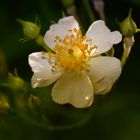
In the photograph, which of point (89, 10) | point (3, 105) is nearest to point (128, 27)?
point (89, 10)

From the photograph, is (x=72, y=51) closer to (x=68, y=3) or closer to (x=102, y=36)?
(x=102, y=36)

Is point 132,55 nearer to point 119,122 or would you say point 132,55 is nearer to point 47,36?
point 119,122

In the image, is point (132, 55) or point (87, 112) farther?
point (132, 55)

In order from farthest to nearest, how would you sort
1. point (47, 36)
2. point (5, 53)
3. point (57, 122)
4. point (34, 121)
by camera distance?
1. point (5, 53)
2. point (57, 122)
3. point (34, 121)
4. point (47, 36)

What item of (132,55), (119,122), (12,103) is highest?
(12,103)

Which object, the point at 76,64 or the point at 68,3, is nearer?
the point at 76,64

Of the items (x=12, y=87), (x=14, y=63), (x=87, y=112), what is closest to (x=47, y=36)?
(x=12, y=87)
